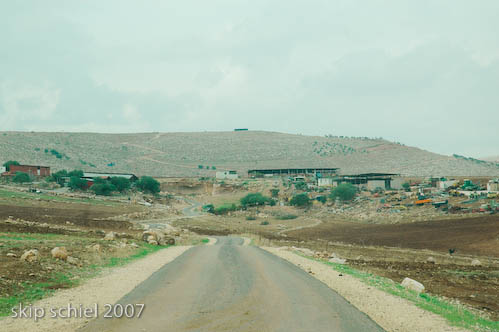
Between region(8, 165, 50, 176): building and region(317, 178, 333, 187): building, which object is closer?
region(8, 165, 50, 176): building

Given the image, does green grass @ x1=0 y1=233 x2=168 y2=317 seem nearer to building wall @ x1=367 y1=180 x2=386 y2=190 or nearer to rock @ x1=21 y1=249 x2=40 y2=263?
rock @ x1=21 y1=249 x2=40 y2=263

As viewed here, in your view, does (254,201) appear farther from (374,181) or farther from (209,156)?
(209,156)

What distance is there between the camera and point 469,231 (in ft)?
176

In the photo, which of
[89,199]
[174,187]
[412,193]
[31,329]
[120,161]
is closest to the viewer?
[31,329]

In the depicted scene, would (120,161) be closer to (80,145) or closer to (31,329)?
(80,145)

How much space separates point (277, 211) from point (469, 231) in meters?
48.0

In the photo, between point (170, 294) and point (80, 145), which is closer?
point (170, 294)

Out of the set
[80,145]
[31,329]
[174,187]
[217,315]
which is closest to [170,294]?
[217,315]

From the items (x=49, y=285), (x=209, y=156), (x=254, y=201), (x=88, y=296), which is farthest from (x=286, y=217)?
(x=209, y=156)

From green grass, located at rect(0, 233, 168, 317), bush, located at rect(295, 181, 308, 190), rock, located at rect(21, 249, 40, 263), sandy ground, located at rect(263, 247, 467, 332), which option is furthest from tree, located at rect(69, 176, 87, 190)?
sandy ground, located at rect(263, 247, 467, 332)

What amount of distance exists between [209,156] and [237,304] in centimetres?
17265

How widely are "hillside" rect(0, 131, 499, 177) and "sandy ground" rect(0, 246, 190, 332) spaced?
138m

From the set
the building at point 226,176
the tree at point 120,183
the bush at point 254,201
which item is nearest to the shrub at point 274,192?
the bush at point 254,201

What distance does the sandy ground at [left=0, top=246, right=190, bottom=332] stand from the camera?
9.60 meters
